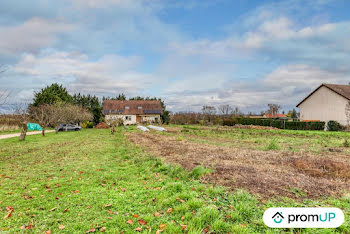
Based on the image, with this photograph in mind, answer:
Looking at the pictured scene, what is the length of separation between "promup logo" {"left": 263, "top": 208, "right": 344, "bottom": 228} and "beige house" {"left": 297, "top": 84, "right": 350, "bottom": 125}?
93.7 ft

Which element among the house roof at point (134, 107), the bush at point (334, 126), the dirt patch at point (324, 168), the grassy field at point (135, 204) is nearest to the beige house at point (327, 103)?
the bush at point (334, 126)

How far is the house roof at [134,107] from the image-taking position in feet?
152

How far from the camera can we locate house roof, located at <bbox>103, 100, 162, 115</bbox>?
152ft

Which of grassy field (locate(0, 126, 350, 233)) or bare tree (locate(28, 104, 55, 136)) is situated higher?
bare tree (locate(28, 104, 55, 136))

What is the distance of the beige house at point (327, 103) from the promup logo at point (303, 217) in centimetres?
2854

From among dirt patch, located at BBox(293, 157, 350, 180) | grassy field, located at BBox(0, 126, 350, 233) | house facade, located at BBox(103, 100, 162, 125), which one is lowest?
grassy field, located at BBox(0, 126, 350, 233)

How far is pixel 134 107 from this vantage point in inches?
1868

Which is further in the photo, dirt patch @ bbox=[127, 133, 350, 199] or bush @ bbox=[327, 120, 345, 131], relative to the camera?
bush @ bbox=[327, 120, 345, 131]

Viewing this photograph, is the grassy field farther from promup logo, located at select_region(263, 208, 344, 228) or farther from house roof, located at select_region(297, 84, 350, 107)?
house roof, located at select_region(297, 84, 350, 107)

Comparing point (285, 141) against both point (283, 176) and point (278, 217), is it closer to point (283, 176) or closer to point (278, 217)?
point (283, 176)

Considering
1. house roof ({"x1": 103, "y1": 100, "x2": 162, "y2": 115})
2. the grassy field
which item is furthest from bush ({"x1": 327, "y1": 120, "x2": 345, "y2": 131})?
house roof ({"x1": 103, "y1": 100, "x2": 162, "y2": 115})

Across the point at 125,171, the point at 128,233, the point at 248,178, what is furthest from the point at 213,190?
the point at 125,171

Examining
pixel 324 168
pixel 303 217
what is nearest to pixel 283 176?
pixel 324 168

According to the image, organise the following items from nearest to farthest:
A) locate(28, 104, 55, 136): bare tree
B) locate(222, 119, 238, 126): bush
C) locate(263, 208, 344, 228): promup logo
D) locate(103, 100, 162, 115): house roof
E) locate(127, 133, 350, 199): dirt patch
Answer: locate(263, 208, 344, 228): promup logo, locate(127, 133, 350, 199): dirt patch, locate(28, 104, 55, 136): bare tree, locate(222, 119, 238, 126): bush, locate(103, 100, 162, 115): house roof
